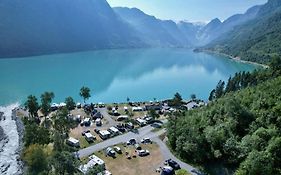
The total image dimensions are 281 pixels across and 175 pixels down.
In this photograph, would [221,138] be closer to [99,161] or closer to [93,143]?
[99,161]

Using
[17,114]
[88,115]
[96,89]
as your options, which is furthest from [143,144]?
[96,89]

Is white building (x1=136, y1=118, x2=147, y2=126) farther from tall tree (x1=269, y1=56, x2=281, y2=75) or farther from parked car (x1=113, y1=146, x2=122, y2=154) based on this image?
tall tree (x1=269, y1=56, x2=281, y2=75)

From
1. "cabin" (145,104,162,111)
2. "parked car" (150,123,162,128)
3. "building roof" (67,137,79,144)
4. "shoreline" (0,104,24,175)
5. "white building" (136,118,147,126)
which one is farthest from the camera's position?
"cabin" (145,104,162,111)

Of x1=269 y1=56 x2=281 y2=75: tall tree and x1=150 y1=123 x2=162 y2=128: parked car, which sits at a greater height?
x1=269 y1=56 x2=281 y2=75: tall tree

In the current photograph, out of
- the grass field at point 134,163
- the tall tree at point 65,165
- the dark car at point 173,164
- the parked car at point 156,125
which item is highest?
the tall tree at point 65,165

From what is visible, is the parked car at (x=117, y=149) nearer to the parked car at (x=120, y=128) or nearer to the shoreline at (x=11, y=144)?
the parked car at (x=120, y=128)

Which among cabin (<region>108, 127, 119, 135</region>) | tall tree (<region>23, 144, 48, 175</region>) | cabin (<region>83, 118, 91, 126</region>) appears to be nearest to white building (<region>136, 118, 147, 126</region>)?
cabin (<region>108, 127, 119, 135</region>)

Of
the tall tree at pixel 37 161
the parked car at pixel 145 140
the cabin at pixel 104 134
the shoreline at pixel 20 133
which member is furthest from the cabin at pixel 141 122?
the tall tree at pixel 37 161
